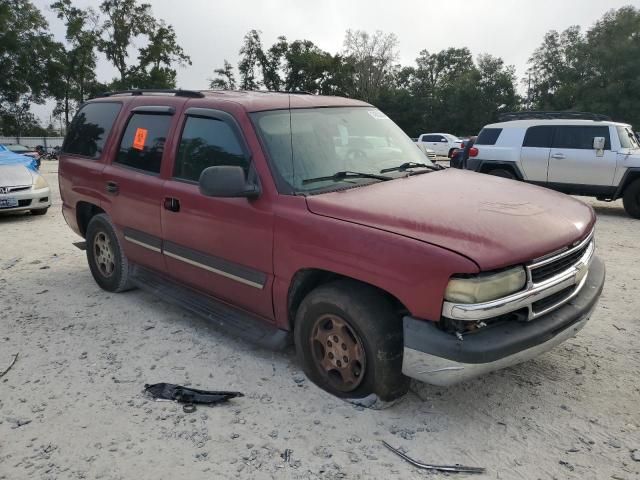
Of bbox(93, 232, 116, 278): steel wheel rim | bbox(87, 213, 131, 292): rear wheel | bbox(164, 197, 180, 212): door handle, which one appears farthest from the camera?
bbox(93, 232, 116, 278): steel wheel rim

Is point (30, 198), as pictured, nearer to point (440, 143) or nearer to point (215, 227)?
point (215, 227)

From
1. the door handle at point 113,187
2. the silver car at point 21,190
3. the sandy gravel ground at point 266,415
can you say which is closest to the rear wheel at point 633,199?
the sandy gravel ground at point 266,415

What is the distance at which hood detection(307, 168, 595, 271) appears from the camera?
2.67 metres

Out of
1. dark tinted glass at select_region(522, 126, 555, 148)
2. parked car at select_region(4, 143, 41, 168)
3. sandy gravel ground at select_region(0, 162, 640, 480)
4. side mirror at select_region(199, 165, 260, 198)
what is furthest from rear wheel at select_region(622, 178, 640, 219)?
parked car at select_region(4, 143, 41, 168)

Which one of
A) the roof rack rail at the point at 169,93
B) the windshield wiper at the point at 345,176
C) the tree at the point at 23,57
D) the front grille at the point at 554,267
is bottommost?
the front grille at the point at 554,267

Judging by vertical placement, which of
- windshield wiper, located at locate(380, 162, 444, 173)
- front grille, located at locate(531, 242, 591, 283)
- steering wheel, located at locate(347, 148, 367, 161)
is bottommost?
front grille, located at locate(531, 242, 591, 283)

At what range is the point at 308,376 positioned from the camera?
11.1 ft

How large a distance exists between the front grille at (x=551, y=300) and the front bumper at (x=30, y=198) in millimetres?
8939

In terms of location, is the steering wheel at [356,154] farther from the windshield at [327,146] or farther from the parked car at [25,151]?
the parked car at [25,151]

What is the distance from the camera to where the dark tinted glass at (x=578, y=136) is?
33.6 ft

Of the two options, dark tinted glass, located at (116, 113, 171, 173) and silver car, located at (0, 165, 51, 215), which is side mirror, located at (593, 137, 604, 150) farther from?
silver car, located at (0, 165, 51, 215)

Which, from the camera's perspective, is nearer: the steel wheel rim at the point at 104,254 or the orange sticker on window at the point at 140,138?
the orange sticker on window at the point at 140,138

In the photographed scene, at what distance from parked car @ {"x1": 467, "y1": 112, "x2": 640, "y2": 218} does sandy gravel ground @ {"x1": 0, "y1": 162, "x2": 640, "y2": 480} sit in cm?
650

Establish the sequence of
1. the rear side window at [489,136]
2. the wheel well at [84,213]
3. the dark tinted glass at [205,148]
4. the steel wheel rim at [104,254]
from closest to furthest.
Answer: the dark tinted glass at [205,148]
the steel wheel rim at [104,254]
the wheel well at [84,213]
the rear side window at [489,136]
